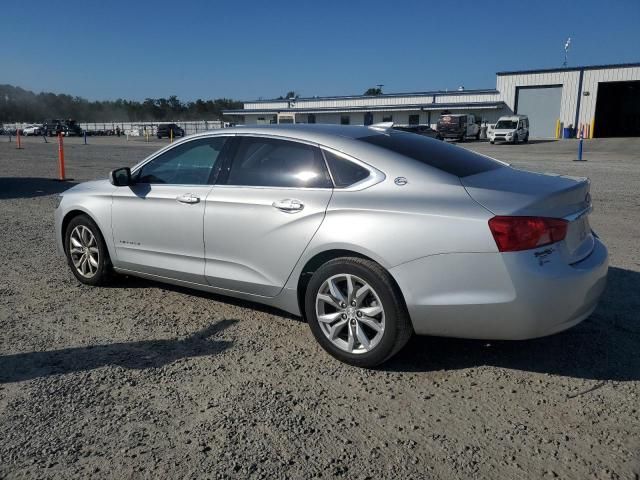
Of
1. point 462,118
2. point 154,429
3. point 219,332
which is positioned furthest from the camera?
point 462,118

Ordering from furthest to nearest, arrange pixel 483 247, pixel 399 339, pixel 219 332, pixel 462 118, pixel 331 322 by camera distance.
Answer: pixel 462 118, pixel 219 332, pixel 331 322, pixel 399 339, pixel 483 247

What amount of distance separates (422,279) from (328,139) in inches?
51.1

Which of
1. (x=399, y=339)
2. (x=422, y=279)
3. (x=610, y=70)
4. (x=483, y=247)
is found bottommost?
(x=399, y=339)

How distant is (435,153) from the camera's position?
4.05m

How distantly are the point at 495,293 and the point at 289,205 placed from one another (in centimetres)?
152

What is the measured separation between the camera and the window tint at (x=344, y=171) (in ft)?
12.3

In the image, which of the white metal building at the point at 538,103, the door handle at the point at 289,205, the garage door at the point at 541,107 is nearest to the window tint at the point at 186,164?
the door handle at the point at 289,205

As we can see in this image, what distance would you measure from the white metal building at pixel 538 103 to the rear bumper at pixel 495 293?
51.4 meters

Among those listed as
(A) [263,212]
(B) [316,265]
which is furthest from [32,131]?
(B) [316,265]

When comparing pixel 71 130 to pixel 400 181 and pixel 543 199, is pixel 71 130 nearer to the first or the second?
pixel 400 181

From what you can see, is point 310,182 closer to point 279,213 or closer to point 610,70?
point 279,213

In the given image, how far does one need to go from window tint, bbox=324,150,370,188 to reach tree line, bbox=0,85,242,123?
116m

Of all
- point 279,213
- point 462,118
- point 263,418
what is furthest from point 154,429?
point 462,118

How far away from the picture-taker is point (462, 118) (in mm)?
46688
